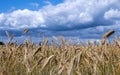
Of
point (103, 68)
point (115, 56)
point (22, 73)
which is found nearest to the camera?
point (103, 68)

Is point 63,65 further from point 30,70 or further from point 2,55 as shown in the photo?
point 2,55

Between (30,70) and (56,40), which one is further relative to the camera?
(56,40)

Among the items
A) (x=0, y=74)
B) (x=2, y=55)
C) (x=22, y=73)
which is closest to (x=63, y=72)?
(x=0, y=74)

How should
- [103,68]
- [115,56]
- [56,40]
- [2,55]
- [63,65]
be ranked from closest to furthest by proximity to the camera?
[63,65] < [103,68] < [115,56] < [2,55] < [56,40]

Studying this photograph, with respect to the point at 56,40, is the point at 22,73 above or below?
below

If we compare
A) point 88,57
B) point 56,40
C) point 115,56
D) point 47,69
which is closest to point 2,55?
point 56,40

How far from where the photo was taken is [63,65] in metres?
2.44

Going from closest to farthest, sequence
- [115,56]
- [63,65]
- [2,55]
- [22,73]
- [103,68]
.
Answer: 1. [63,65]
2. [103,68]
3. [22,73]
4. [115,56]
5. [2,55]

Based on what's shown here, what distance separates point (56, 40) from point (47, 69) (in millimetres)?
1512

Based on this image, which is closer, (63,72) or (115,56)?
(63,72)

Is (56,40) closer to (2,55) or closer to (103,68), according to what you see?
(2,55)

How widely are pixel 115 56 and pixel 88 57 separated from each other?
115cm

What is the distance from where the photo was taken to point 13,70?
410 centimetres

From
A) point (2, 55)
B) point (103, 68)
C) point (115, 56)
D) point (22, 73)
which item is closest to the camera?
point (103, 68)
